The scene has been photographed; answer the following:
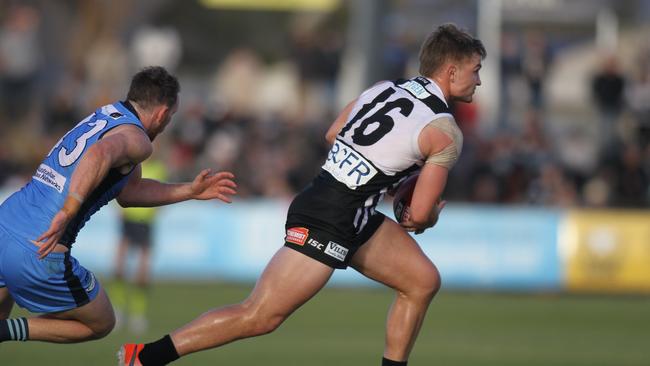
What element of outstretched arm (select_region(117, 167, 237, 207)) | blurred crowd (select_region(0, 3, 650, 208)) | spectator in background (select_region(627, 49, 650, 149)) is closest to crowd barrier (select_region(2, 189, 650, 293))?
blurred crowd (select_region(0, 3, 650, 208))

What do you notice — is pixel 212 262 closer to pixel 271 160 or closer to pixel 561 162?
pixel 271 160

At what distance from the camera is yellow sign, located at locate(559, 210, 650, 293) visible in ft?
68.2

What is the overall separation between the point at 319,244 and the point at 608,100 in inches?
654

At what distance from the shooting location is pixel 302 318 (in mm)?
17359

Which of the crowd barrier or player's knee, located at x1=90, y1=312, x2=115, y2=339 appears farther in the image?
the crowd barrier

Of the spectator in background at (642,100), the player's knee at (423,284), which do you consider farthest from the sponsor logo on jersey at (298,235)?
the spectator in background at (642,100)

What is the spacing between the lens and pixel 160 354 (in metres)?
8.52

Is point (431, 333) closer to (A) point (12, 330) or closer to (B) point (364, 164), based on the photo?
(B) point (364, 164)

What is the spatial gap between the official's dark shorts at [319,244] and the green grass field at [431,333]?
13.0 ft

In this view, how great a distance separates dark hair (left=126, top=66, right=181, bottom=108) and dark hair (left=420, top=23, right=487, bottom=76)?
1823 mm

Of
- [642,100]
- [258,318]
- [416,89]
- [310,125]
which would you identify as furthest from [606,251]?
[258,318]

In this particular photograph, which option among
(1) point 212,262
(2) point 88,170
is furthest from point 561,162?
(2) point 88,170

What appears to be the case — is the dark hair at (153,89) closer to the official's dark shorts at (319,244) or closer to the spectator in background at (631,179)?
the official's dark shorts at (319,244)

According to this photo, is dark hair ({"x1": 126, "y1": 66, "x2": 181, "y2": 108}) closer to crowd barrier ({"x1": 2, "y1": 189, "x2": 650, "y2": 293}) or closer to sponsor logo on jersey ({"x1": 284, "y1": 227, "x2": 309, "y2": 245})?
sponsor logo on jersey ({"x1": 284, "y1": 227, "x2": 309, "y2": 245})
